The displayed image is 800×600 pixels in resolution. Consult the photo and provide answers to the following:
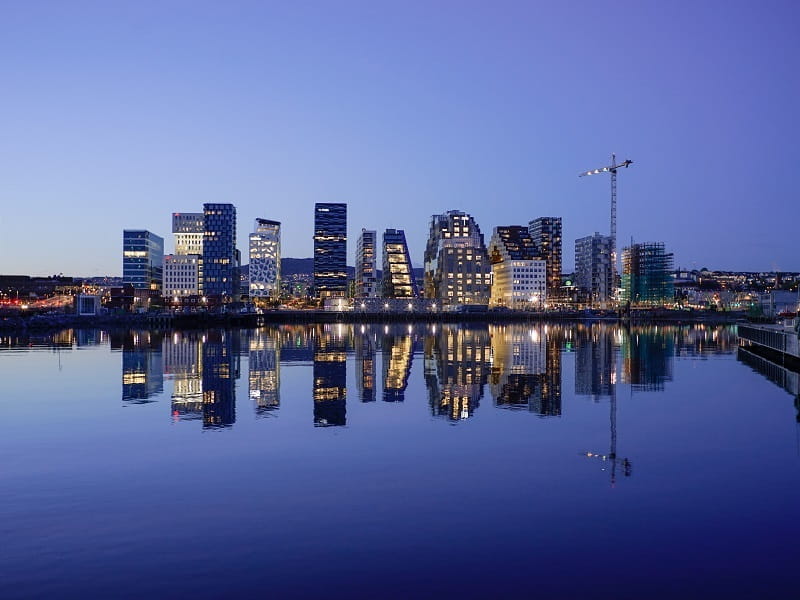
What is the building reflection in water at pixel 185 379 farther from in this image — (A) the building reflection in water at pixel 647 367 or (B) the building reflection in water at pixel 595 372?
(A) the building reflection in water at pixel 647 367

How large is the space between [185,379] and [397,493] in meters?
31.3

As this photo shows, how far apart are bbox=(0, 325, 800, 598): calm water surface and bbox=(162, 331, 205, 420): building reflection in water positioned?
0.45 metres

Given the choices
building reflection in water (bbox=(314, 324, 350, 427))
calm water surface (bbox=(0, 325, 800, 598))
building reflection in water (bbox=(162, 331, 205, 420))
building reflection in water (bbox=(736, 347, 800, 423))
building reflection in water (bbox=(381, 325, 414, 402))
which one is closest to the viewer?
calm water surface (bbox=(0, 325, 800, 598))

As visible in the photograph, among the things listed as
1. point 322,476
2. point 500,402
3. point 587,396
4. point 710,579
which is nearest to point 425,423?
point 500,402

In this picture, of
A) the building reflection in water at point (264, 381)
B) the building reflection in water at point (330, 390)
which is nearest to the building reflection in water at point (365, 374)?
the building reflection in water at point (330, 390)

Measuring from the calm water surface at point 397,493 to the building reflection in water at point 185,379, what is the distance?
1.49ft

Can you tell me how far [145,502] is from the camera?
57.9ft

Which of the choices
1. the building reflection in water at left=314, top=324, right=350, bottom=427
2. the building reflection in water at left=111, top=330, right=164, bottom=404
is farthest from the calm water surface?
the building reflection in water at left=111, top=330, right=164, bottom=404

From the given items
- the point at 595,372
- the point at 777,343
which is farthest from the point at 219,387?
the point at 777,343

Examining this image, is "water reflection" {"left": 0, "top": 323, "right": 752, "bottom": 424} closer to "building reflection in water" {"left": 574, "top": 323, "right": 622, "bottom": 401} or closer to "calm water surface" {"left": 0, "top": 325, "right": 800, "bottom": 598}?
Answer: "building reflection in water" {"left": 574, "top": 323, "right": 622, "bottom": 401}

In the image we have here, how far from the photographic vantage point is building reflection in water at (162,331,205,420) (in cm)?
3306

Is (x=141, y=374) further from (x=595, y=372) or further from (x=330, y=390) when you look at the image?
(x=595, y=372)

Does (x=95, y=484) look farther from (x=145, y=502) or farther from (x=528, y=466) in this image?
(x=528, y=466)

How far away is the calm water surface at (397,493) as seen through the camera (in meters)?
12.9
